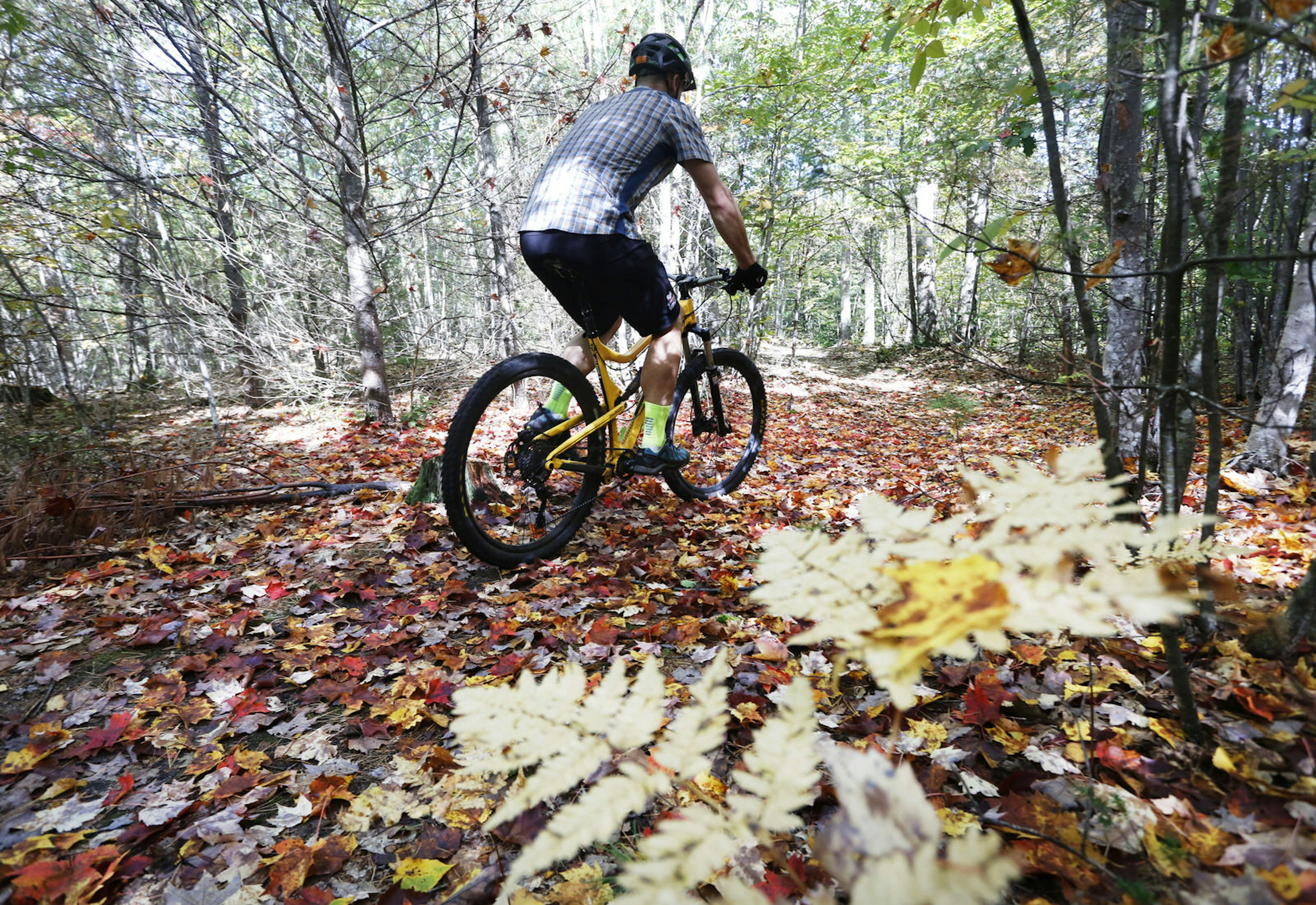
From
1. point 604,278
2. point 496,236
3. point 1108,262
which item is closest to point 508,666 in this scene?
point 604,278

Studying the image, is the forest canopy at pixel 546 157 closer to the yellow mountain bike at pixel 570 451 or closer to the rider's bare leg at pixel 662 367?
Result: the rider's bare leg at pixel 662 367

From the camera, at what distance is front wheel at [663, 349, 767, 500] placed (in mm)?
3572

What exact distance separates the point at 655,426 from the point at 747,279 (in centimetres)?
101

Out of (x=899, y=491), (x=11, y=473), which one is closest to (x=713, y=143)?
(x=899, y=491)

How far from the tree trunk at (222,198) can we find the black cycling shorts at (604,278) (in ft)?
10.7

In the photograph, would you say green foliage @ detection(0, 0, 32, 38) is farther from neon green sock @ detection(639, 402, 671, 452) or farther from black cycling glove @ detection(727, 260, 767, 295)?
black cycling glove @ detection(727, 260, 767, 295)

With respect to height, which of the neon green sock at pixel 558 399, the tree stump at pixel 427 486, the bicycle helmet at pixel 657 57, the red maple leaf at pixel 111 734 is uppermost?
the bicycle helmet at pixel 657 57

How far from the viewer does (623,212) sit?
258 cm

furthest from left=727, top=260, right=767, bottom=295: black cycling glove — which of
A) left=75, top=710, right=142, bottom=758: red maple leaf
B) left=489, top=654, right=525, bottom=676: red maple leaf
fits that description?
left=75, top=710, right=142, bottom=758: red maple leaf

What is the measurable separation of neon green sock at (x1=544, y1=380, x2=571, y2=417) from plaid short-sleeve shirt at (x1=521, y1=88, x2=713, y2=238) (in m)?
0.76

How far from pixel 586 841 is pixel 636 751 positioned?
0.94 meters

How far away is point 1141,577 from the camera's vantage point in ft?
1.99

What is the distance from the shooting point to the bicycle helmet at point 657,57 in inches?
110

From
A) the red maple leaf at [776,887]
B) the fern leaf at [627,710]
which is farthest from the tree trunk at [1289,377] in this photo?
the fern leaf at [627,710]
